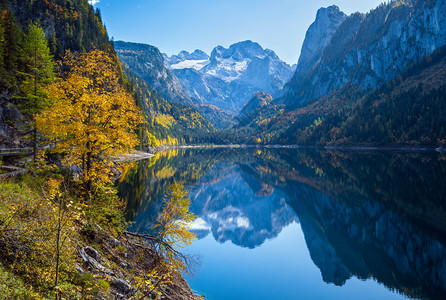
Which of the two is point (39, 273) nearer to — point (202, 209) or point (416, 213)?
point (416, 213)

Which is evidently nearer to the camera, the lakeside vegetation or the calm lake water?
the lakeside vegetation

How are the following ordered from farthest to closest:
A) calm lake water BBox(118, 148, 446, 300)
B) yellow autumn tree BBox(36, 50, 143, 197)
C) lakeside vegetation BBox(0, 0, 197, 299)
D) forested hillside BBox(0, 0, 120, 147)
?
forested hillside BBox(0, 0, 120, 147) → calm lake water BBox(118, 148, 446, 300) → yellow autumn tree BBox(36, 50, 143, 197) → lakeside vegetation BBox(0, 0, 197, 299)

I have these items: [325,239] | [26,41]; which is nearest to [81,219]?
[325,239]

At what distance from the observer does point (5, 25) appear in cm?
5241

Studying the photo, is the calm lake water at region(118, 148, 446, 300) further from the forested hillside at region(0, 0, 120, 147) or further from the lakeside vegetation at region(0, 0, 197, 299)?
the forested hillside at region(0, 0, 120, 147)

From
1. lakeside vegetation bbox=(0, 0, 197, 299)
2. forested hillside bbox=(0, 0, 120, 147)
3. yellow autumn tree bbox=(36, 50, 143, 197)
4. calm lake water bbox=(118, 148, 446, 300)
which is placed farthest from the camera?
forested hillside bbox=(0, 0, 120, 147)

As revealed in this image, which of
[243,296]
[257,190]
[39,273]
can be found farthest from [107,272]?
[257,190]

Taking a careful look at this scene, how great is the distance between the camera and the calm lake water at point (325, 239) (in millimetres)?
19625

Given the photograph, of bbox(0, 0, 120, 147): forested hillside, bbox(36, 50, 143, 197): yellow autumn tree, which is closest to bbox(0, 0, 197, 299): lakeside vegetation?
bbox(36, 50, 143, 197): yellow autumn tree

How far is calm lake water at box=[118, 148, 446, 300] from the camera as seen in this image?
64.4ft

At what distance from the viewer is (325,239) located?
29.6 metres

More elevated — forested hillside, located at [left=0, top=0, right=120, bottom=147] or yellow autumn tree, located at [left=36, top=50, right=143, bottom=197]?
forested hillside, located at [left=0, top=0, right=120, bottom=147]

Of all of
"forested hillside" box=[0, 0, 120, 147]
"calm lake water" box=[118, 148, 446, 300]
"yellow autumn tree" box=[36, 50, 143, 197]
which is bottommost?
"calm lake water" box=[118, 148, 446, 300]

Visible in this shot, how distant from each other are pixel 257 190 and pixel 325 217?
29.1 meters
